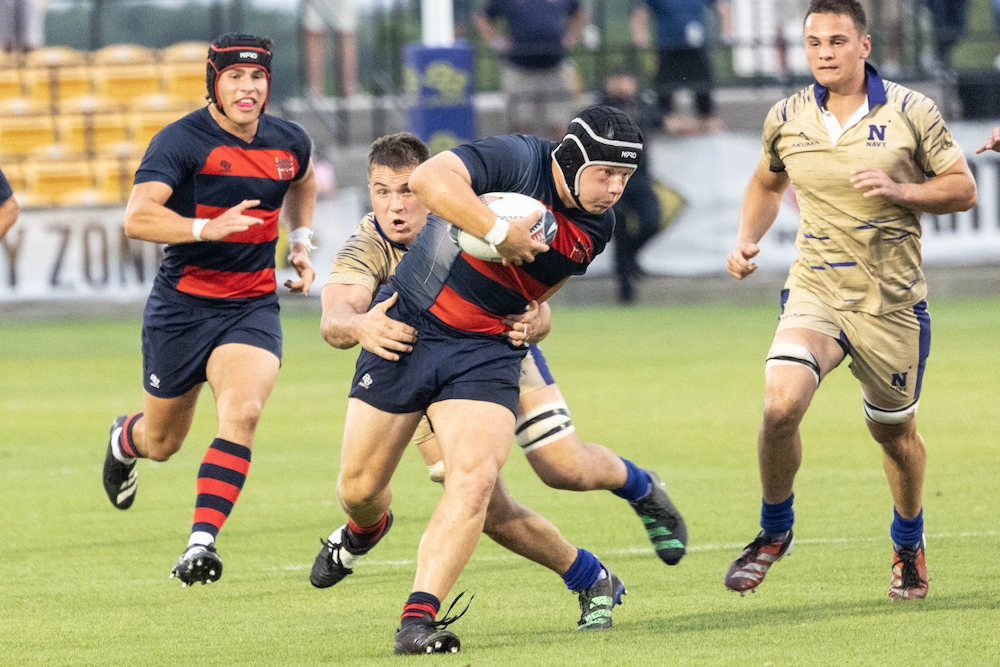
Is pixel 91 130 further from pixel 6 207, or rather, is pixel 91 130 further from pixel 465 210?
pixel 465 210

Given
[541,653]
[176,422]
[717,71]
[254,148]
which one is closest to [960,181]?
[541,653]

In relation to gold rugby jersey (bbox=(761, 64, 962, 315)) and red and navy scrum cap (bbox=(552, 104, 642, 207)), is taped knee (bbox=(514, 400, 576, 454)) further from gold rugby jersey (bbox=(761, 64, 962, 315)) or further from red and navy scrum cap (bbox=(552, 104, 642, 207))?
gold rugby jersey (bbox=(761, 64, 962, 315))

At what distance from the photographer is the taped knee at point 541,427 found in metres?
5.89

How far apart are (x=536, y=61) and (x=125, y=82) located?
6.50m

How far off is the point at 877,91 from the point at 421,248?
7.06 ft

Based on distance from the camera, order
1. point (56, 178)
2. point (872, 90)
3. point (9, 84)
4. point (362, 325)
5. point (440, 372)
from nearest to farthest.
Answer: point (440, 372) → point (362, 325) → point (872, 90) → point (56, 178) → point (9, 84)

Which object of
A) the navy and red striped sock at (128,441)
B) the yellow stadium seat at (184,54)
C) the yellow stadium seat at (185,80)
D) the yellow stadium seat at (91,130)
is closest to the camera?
the navy and red striped sock at (128,441)

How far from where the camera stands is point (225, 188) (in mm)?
7215

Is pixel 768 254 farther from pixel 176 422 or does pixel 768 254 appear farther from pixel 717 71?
pixel 176 422

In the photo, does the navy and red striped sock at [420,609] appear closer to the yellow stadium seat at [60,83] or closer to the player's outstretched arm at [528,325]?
the player's outstretched arm at [528,325]

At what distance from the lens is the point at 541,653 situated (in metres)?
5.26

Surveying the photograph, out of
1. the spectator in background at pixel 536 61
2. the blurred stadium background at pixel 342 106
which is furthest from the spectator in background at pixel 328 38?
the spectator in background at pixel 536 61

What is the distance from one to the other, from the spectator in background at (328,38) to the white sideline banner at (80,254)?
186 inches

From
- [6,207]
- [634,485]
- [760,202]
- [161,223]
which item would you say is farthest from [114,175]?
[634,485]
